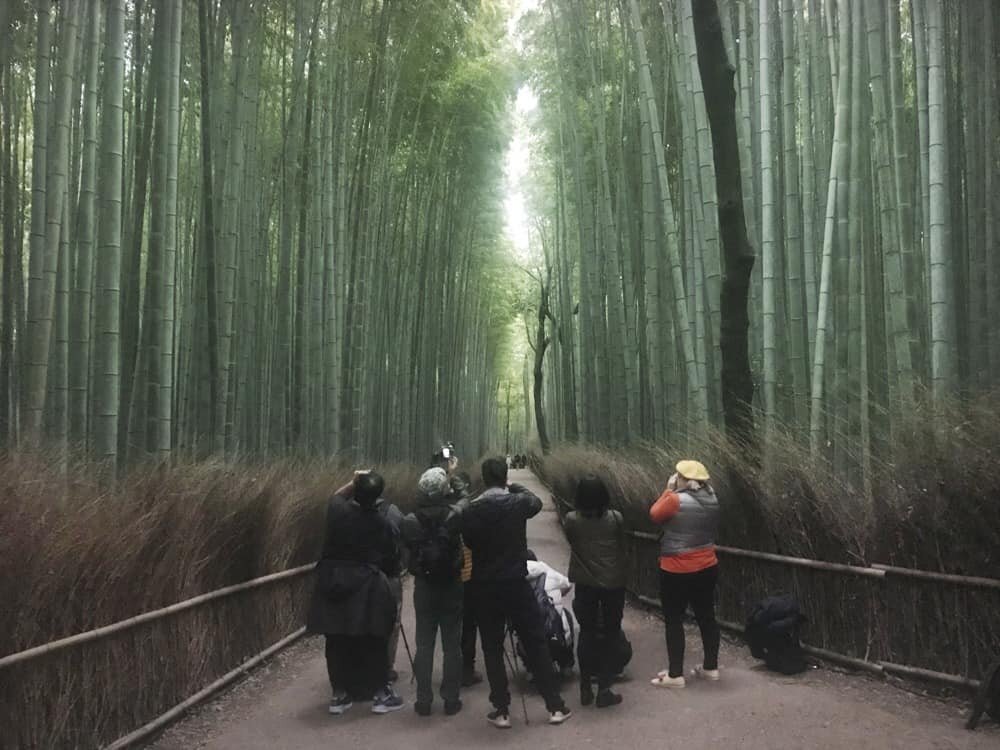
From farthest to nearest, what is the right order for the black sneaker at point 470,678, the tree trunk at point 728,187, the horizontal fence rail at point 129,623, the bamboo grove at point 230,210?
the tree trunk at point 728,187, the bamboo grove at point 230,210, the black sneaker at point 470,678, the horizontal fence rail at point 129,623

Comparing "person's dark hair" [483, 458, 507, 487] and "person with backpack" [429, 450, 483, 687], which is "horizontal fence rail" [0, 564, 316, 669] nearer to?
"person with backpack" [429, 450, 483, 687]

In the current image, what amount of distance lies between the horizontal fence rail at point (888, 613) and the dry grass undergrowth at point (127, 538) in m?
2.84

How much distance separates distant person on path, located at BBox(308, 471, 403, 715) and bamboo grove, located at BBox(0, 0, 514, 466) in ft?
3.98

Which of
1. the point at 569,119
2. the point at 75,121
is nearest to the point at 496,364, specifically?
the point at 569,119

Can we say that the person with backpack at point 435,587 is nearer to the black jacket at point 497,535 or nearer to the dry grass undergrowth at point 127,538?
the black jacket at point 497,535

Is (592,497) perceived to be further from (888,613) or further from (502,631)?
(888,613)

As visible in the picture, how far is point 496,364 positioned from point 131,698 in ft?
98.3

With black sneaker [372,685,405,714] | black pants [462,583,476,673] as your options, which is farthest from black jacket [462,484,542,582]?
black sneaker [372,685,405,714]

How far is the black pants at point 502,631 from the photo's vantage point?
3398mm

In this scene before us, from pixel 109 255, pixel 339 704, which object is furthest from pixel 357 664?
pixel 109 255

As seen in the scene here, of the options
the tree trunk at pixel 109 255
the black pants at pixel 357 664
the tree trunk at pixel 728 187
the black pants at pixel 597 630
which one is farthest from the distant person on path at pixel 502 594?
the tree trunk at pixel 728 187

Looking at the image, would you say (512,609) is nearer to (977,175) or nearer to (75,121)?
(977,175)

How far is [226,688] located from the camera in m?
3.91

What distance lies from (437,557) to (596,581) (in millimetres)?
759
